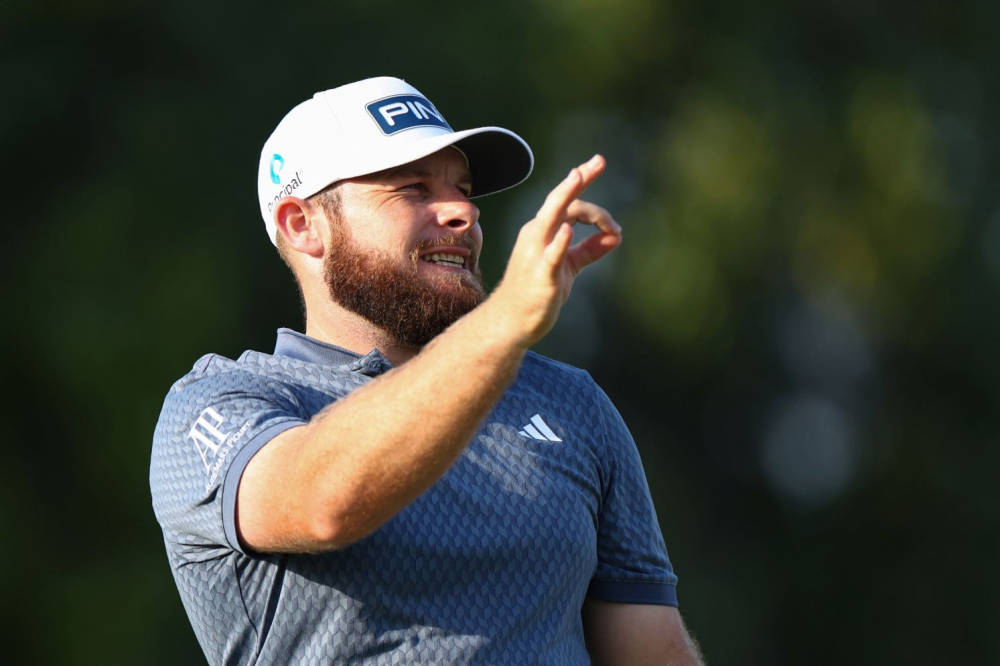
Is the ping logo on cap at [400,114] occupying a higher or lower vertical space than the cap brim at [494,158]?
higher

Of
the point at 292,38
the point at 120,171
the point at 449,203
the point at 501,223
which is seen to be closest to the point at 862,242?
the point at 501,223

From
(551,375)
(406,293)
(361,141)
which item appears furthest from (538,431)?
(361,141)

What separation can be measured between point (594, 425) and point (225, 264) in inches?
256

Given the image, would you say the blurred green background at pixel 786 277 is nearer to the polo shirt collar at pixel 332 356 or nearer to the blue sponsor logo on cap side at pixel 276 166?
the blue sponsor logo on cap side at pixel 276 166

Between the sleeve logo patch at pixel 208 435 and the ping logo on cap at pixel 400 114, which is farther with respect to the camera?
the ping logo on cap at pixel 400 114

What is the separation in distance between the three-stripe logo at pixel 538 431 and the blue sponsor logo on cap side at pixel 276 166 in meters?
0.79

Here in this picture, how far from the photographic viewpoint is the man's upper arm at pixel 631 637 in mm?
2758

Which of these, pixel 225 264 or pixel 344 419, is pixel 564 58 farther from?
pixel 344 419

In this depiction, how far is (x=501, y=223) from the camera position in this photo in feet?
31.6

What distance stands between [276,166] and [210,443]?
919mm

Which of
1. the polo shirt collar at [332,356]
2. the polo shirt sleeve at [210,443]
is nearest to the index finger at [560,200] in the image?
the polo shirt sleeve at [210,443]

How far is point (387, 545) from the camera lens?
2342 millimetres

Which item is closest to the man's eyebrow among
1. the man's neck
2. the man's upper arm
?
the man's neck

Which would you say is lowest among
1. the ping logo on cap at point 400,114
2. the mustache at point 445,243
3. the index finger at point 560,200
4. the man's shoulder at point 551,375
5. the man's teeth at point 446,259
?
the man's shoulder at point 551,375
